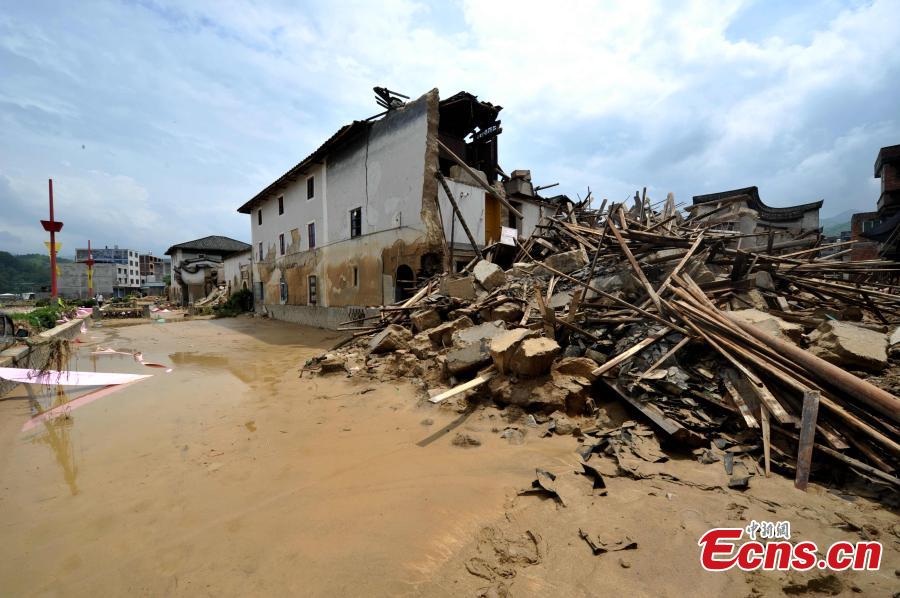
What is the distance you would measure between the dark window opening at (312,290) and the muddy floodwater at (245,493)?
12044 mm

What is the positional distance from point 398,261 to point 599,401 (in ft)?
31.8

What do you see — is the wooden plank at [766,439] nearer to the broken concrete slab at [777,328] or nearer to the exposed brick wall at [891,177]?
the broken concrete slab at [777,328]

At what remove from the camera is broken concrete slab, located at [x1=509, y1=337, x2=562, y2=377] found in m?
4.30

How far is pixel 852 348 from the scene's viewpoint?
362 centimetres

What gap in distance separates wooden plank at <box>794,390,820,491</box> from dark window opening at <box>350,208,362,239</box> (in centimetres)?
1416

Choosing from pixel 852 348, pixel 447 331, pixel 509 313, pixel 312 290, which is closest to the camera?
pixel 852 348

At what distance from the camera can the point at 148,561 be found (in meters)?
2.36

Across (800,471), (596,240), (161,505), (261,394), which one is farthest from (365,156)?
(800,471)

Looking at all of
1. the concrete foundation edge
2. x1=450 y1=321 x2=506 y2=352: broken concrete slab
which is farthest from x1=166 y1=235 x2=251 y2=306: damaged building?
x1=450 y1=321 x2=506 y2=352: broken concrete slab

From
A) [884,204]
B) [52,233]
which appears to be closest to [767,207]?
[884,204]

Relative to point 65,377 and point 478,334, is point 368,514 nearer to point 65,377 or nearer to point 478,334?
point 478,334

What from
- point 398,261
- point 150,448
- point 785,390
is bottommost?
point 150,448

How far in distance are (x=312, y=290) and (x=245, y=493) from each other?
16.1 m

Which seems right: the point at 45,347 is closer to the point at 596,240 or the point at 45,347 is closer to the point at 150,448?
the point at 150,448
